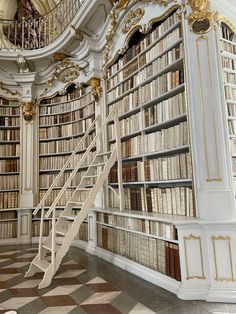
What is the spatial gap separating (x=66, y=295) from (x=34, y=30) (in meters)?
5.39

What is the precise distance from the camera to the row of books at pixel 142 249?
7.98ft

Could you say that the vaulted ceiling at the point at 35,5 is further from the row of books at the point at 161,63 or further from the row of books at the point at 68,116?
the row of books at the point at 161,63

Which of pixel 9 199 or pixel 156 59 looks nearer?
pixel 156 59

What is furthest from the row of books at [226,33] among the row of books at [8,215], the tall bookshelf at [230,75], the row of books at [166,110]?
the row of books at [8,215]

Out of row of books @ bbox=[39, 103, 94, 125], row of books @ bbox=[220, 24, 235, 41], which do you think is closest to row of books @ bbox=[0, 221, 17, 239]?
row of books @ bbox=[39, 103, 94, 125]

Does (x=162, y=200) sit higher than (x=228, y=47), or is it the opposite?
(x=228, y=47)

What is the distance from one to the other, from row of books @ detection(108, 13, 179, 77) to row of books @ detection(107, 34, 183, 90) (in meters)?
0.10

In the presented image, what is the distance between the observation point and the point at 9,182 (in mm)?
5223

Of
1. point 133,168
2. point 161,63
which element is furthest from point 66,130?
point 161,63

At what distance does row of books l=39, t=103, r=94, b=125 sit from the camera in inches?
188

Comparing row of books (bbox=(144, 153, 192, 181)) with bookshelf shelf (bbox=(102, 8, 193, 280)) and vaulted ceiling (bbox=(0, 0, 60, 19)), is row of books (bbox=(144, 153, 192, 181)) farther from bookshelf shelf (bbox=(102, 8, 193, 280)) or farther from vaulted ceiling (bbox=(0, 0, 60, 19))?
vaulted ceiling (bbox=(0, 0, 60, 19))

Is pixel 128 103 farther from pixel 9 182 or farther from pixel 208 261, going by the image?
pixel 9 182

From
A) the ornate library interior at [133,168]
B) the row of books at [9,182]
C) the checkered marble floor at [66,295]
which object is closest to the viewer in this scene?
the checkered marble floor at [66,295]

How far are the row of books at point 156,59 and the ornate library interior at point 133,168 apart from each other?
0.7 inches
